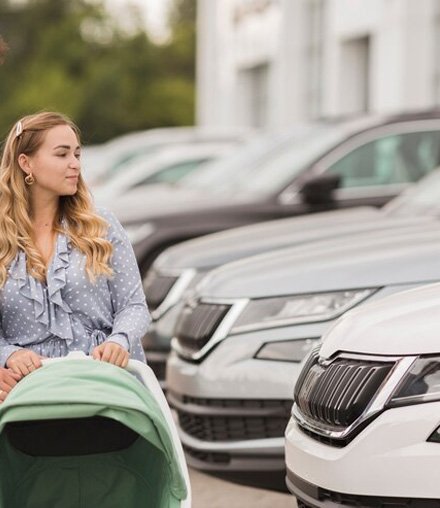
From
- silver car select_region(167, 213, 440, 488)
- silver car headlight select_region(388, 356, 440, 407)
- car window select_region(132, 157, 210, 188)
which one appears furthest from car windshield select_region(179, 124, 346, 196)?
silver car headlight select_region(388, 356, 440, 407)

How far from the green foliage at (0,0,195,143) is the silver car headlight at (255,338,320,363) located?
Answer: 203ft

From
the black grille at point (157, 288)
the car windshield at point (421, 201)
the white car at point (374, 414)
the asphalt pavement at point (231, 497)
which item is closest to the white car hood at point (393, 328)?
the white car at point (374, 414)

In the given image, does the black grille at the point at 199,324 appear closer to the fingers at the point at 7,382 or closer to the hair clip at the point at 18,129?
the hair clip at the point at 18,129

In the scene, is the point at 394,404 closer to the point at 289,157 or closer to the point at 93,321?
the point at 93,321

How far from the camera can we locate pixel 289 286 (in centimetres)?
639

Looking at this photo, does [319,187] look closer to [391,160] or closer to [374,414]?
[391,160]

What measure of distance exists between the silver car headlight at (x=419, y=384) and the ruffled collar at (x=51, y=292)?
100cm

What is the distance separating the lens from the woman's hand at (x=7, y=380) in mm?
4547

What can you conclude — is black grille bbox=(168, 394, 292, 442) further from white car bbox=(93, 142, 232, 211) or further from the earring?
white car bbox=(93, 142, 232, 211)

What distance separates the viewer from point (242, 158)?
11.7m

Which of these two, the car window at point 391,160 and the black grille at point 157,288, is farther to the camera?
the car window at point 391,160

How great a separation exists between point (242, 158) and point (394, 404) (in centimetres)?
740

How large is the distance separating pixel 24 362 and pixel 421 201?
14.2ft

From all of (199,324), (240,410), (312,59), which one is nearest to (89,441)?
(240,410)
